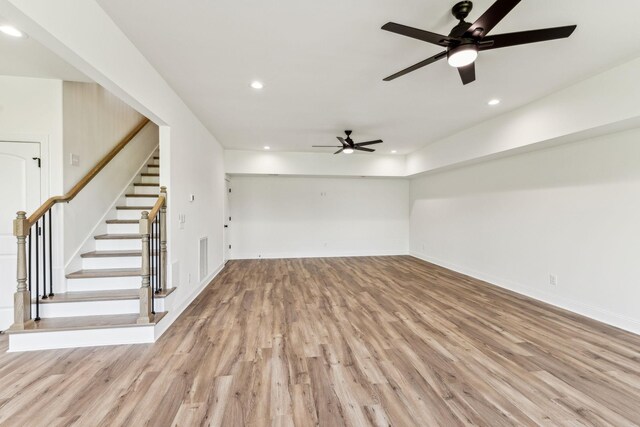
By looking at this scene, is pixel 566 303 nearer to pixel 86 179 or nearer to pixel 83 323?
pixel 83 323

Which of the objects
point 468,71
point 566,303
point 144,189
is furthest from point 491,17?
point 144,189

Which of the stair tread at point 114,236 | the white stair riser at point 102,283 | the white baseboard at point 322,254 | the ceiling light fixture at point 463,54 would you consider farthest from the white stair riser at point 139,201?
the ceiling light fixture at point 463,54

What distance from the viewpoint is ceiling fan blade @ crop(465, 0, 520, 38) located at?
1.47m

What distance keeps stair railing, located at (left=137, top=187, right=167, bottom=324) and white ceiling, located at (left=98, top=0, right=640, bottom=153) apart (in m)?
1.48

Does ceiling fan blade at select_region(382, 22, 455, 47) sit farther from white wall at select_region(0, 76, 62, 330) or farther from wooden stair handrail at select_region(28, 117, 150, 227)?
white wall at select_region(0, 76, 62, 330)

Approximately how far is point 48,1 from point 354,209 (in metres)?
6.35

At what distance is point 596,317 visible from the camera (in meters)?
3.08

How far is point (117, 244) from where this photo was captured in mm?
3369

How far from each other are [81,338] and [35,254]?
43.9 inches

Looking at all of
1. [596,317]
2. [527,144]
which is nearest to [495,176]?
[527,144]

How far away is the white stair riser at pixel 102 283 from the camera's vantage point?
9.35ft

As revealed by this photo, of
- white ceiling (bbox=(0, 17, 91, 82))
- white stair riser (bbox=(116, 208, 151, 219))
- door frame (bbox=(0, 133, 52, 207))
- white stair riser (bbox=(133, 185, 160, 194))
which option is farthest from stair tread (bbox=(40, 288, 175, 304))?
white ceiling (bbox=(0, 17, 91, 82))

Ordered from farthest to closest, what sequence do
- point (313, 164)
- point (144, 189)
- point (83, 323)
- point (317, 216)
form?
point (317, 216), point (313, 164), point (144, 189), point (83, 323)

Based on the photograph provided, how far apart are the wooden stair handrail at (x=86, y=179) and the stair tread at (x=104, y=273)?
765 mm
